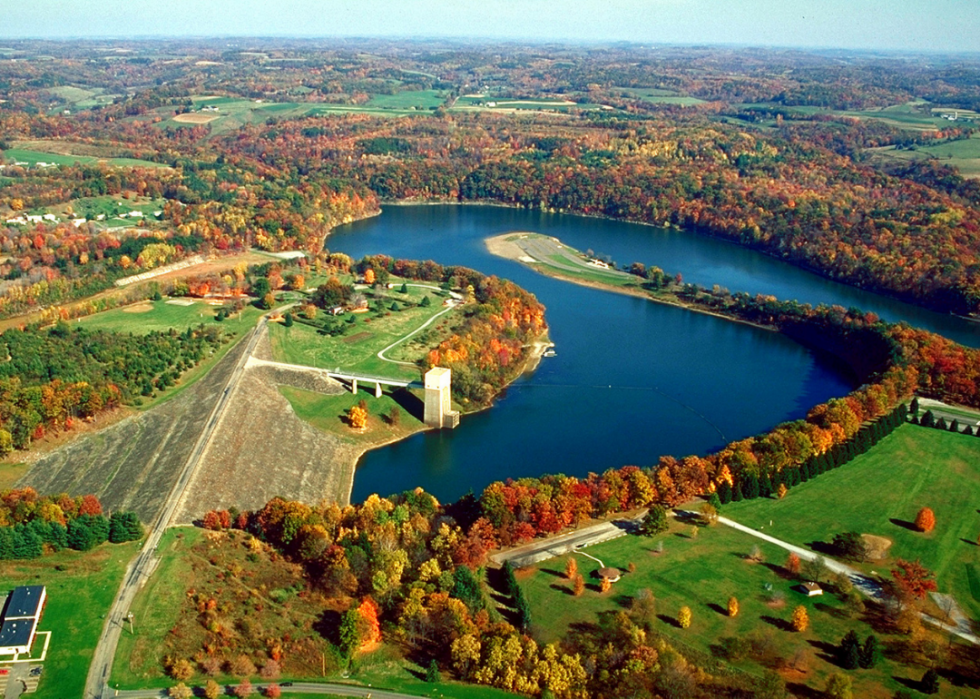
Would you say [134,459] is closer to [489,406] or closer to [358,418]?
[358,418]

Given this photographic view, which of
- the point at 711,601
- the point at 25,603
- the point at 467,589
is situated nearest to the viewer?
the point at 25,603

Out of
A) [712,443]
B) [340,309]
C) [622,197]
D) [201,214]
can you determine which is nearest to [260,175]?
[201,214]

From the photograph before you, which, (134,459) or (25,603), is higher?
(25,603)

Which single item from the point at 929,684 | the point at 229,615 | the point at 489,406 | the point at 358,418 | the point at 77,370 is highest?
the point at 77,370

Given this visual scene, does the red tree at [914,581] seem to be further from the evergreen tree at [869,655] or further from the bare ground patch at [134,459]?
the bare ground patch at [134,459]

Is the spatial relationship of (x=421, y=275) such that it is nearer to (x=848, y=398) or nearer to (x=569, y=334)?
(x=569, y=334)

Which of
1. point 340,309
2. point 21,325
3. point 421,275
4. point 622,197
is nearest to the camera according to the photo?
point 21,325

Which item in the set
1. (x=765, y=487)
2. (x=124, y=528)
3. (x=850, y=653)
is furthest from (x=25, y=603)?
(x=765, y=487)

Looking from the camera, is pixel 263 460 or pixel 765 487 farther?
pixel 263 460
